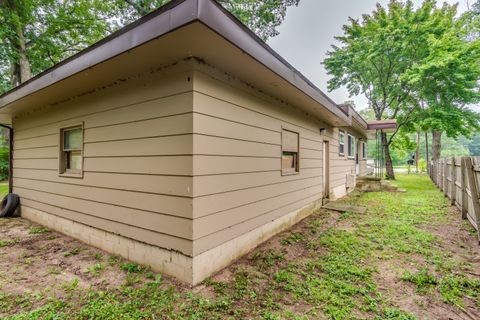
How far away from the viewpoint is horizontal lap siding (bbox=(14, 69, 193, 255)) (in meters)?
2.54

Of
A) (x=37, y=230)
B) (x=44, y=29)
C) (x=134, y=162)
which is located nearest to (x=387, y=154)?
(x=134, y=162)

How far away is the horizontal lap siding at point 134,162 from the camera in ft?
8.33

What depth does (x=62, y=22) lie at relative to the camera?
10.9 metres

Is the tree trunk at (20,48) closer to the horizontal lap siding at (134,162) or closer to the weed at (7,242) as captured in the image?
the horizontal lap siding at (134,162)

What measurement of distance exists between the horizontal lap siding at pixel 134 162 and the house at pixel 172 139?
17 millimetres

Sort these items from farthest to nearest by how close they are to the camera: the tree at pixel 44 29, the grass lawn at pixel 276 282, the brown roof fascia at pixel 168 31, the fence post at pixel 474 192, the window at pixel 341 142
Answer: the tree at pixel 44 29, the window at pixel 341 142, the fence post at pixel 474 192, the grass lawn at pixel 276 282, the brown roof fascia at pixel 168 31

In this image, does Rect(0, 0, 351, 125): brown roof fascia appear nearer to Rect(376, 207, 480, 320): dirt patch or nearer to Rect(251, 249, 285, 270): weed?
Rect(251, 249, 285, 270): weed

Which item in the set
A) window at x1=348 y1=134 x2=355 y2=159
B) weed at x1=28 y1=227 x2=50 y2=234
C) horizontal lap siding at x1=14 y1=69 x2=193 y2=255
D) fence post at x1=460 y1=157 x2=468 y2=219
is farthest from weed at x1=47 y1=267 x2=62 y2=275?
window at x1=348 y1=134 x2=355 y2=159

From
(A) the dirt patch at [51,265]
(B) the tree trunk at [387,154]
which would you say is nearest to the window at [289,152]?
(A) the dirt patch at [51,265]

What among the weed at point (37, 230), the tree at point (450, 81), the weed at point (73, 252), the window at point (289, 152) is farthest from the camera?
the tree at point (450, 81)

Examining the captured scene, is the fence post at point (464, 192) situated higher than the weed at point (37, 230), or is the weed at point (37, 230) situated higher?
the fence post at point (464, 192)

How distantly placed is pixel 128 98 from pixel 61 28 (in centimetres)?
1210

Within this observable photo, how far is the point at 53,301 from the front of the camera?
2.24 m

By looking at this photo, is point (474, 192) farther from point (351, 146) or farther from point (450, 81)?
point (450, 81)
